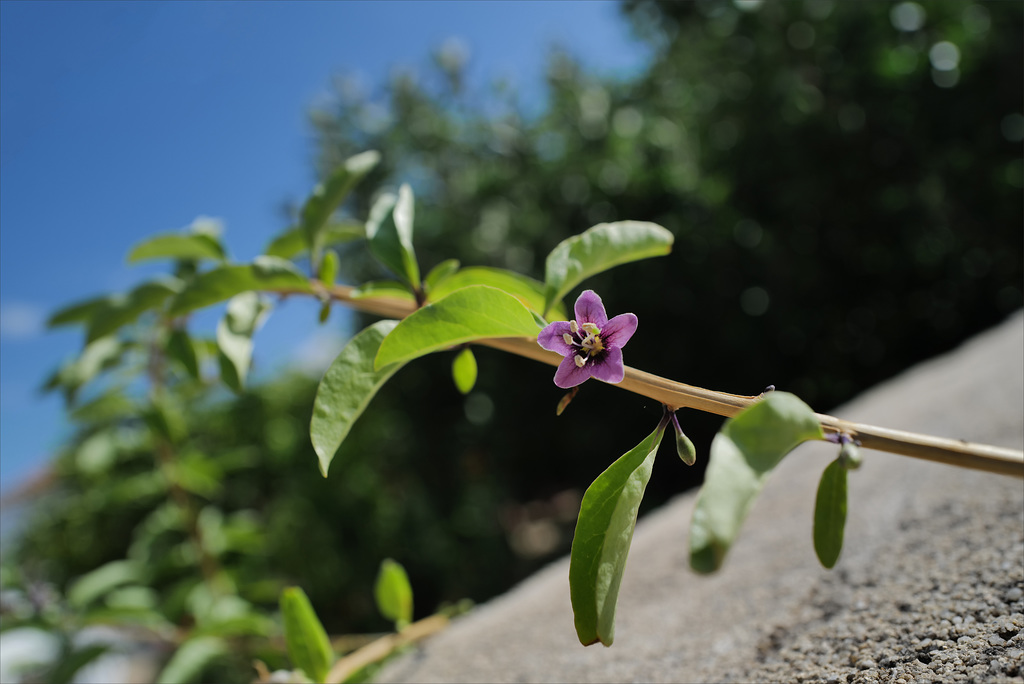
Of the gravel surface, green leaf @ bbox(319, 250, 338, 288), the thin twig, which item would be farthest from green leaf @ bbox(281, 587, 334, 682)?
green leaf @ bbox(319, 250, 338, 288)

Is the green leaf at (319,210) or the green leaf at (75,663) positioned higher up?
the green leaf at (319,210)

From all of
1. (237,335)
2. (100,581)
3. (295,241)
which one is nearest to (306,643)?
(237,335)

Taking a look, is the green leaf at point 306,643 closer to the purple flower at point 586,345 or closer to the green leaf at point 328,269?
the green leaf at point 328,269

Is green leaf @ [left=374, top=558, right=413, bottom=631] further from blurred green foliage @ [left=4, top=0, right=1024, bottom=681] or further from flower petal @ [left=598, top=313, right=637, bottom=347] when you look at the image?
blurred green foliage @ [left=4, top=0, right=1024, bottom=681]

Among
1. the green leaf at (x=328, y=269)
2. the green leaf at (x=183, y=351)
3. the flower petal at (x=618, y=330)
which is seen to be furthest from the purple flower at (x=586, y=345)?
the green leaf at (x=183, y=351)

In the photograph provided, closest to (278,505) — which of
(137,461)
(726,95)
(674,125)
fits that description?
(137,461)

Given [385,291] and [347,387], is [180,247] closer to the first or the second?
[385,291]

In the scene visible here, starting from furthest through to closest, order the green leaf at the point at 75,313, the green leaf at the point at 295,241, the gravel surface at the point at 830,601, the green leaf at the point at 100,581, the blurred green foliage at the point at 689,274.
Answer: the blurred green foliage at the point at 689,274
the green leaf at the point at 100,581
the green leaf at the point at 75,313
the green leaf at the point at 295,241
the gravel surface at the point at 830,601
